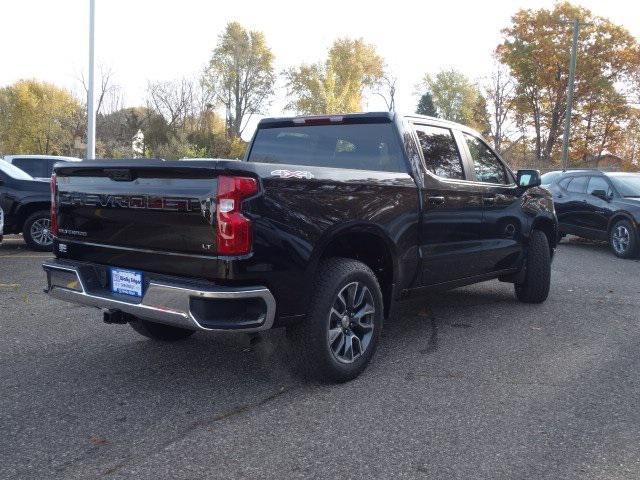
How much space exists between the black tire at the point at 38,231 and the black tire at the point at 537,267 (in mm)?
7121

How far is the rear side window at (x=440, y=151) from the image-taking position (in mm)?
4871

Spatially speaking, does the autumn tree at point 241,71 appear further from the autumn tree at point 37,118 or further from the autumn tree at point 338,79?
the autumn tree at point 37,118

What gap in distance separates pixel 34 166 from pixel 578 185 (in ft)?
40.8

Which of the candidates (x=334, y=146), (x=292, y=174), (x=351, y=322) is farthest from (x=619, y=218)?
(x=292, y=174)

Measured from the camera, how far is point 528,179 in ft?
19.6

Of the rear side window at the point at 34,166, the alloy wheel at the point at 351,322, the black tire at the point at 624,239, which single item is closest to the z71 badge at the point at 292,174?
the alloy wheel at the point at 351,322

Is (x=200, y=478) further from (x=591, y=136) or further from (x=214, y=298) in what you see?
(x=591, y=136)

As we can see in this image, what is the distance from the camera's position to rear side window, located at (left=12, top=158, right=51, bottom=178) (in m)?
14.6

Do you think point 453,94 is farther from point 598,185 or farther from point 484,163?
point 484,163

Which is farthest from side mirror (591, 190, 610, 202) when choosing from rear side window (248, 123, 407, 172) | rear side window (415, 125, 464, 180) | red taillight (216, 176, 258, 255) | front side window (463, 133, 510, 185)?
red taillight (216, 176, 258, 255)

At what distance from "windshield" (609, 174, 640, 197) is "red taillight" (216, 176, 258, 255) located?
10057 millimetres

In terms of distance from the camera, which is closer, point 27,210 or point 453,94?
point 27,210

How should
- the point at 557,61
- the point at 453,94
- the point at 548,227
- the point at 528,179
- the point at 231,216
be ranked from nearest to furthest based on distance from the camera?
the point at 231,216, the point at 528,179, the point at 548,227, the point at 557,61, the point at 453,94

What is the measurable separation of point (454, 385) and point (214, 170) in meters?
2.10
